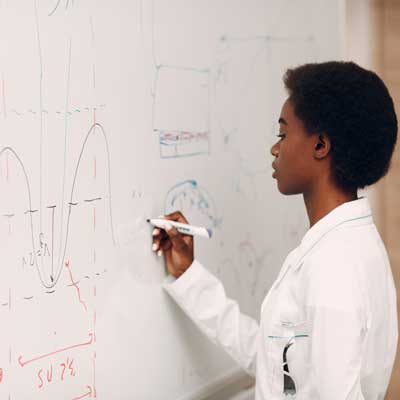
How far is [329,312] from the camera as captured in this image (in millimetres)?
1149

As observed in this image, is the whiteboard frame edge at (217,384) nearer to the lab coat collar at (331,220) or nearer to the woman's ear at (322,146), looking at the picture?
the lab coat collar at (331,220)

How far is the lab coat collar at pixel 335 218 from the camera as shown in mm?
1267

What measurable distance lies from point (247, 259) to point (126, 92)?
0.57 meters

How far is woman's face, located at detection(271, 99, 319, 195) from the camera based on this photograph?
4.21ft

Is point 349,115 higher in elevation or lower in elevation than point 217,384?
higher

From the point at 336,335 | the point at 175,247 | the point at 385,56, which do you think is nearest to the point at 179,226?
the point at 175,247

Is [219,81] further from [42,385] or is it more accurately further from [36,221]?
[42,385]

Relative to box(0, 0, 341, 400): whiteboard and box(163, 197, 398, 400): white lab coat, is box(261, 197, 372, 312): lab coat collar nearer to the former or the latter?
box(163, 197, 398, 400): white lab coat

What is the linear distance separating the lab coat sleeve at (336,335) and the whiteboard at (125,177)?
0.34 meters

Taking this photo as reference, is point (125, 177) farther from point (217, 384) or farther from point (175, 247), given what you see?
point (217, 384)

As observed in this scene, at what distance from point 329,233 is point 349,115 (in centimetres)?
22

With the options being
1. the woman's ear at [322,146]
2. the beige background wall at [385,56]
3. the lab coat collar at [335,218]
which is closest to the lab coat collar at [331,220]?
the lab coat collar at [335,218]

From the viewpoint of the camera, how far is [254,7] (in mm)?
1591

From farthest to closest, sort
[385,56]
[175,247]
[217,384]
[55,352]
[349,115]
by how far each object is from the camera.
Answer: [385,56], [217,384], [175,247], [349,115], [55,352]
